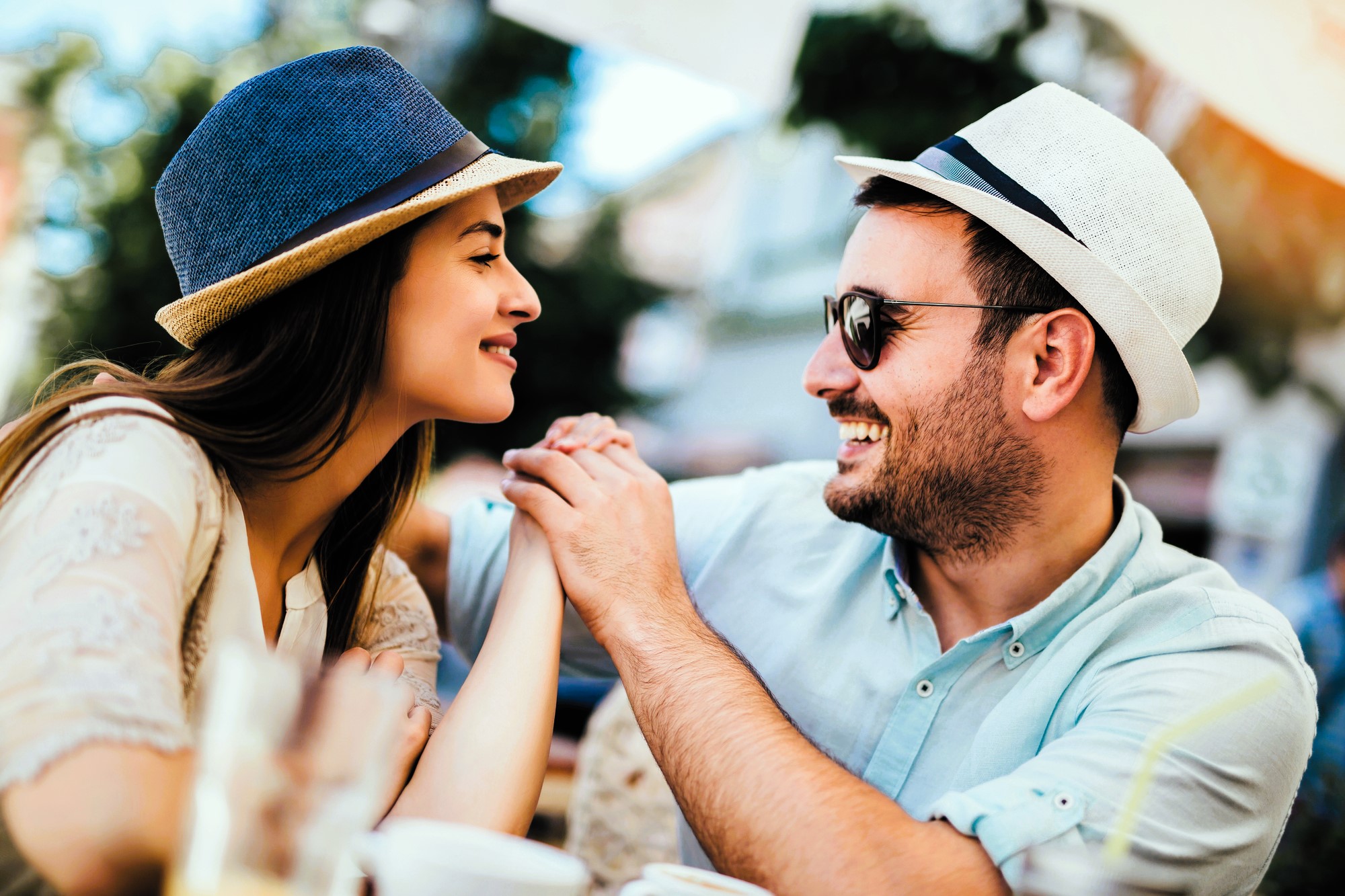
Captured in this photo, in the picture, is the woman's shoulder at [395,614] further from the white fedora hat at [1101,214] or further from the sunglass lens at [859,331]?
the white fedora hat at [1101,214]

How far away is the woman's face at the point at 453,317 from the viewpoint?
1825 millimetres

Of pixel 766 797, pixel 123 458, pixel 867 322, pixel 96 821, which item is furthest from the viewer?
pixel 867 322

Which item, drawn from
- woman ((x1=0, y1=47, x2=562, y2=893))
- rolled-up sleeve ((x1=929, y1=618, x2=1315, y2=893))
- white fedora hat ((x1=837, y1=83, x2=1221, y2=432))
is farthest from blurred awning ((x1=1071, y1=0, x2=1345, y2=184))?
woman ((x1=0, y1=47, x2=562, y2=893))

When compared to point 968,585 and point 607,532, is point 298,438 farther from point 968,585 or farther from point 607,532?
point 968,585

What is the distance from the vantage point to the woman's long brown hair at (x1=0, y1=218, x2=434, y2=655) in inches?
65.7

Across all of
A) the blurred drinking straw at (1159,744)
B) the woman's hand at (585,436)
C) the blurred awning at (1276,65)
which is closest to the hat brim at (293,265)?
the woman's hand at (585,436)

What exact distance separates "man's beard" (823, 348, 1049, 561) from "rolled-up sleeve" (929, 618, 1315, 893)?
0.44m

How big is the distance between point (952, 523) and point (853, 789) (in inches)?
29.1

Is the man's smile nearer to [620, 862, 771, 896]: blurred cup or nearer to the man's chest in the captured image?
the man's chest

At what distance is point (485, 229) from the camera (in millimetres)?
1914

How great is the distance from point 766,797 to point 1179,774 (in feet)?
2.22

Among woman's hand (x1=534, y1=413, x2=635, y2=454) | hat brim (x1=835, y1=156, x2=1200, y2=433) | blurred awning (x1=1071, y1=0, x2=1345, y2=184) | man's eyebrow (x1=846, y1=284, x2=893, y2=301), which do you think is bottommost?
woman's hand (x1=534, y1=413, x2=635, y2=454)

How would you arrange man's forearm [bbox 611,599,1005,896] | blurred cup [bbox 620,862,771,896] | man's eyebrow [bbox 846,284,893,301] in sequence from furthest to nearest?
1. man's eyebrow [bbox 846,284,893,301]
2. man's forearm [bbox 611,599,1005,896]
3. blurred cup [bbox 620,862,771,896]

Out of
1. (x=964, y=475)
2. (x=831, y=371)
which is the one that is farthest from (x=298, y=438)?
(x=964, y=475)
